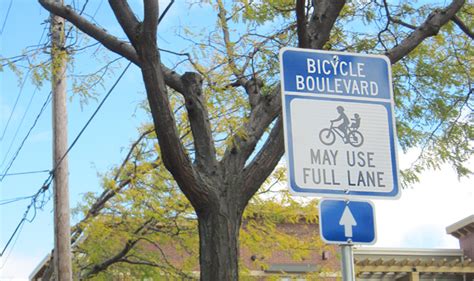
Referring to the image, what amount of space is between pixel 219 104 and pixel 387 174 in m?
5.16

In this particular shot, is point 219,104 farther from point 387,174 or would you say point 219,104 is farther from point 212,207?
point 387,174

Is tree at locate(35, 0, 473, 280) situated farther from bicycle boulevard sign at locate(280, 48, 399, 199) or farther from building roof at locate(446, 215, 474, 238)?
building roof at locate(446, 215, 474, 238)

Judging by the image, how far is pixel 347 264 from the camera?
14.0 ft

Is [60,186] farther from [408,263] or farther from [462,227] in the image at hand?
[462,227]

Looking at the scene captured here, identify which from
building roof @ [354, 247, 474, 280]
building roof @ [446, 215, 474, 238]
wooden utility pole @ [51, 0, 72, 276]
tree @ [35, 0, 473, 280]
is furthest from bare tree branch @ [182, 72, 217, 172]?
building roof @ [446, 215, 474, 238]

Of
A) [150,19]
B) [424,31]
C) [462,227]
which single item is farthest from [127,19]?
[462,227]

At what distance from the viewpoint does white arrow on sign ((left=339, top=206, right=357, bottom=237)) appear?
15.0 ft

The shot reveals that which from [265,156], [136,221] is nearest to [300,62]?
[265,156]

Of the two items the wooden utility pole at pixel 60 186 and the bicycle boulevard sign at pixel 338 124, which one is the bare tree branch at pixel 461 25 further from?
the wooden utility pole at pixel 60 186

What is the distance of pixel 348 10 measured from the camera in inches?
441

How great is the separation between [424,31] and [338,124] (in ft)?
17.8

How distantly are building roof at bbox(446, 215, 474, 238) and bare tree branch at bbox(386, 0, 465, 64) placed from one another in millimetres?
26521

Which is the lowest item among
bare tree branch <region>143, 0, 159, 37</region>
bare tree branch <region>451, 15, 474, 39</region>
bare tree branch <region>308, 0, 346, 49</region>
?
bare tree branch <region>143, 0, 159, 37</region>

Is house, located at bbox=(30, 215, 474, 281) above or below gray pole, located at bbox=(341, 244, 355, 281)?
above
